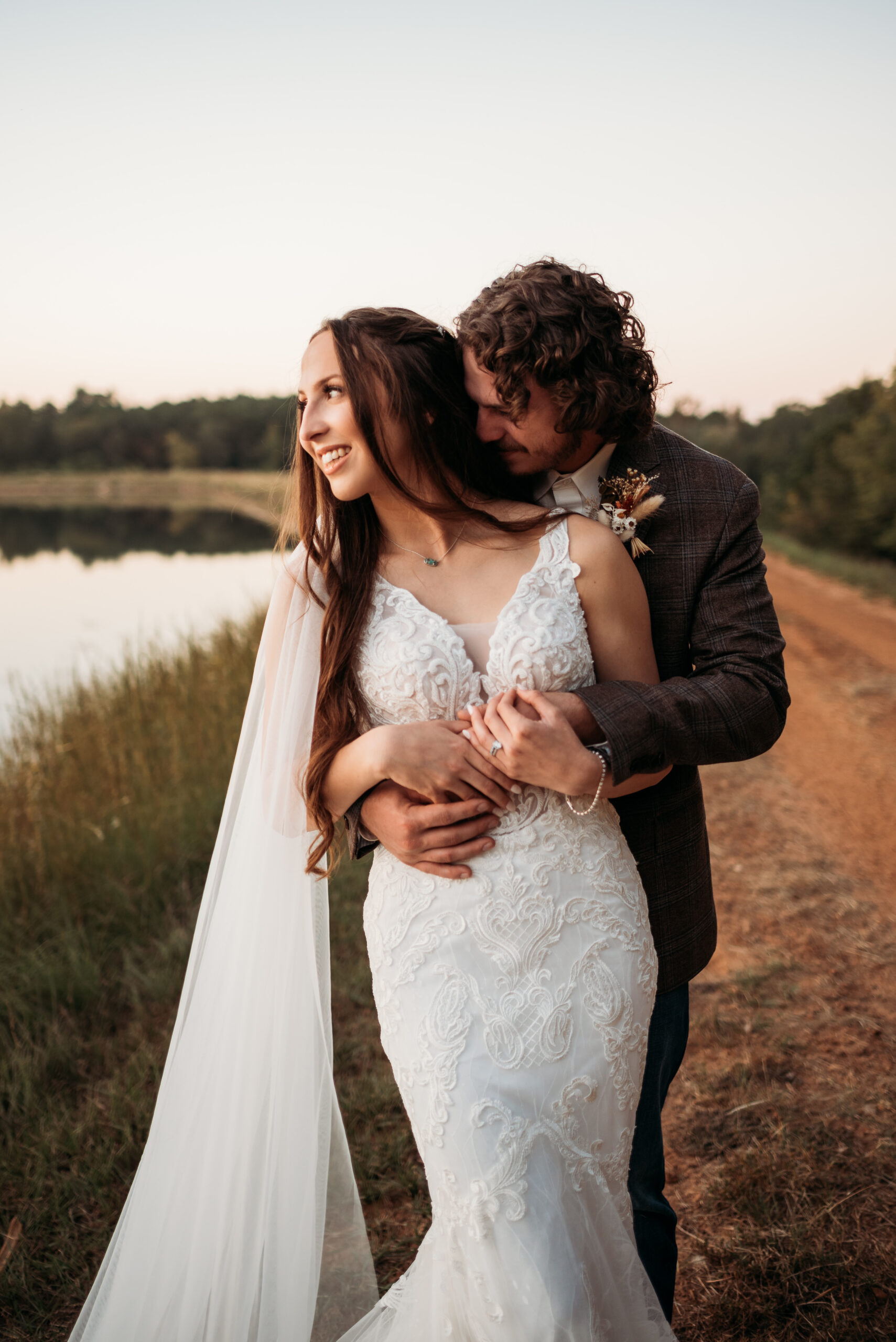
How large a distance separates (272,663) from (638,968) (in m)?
1.07

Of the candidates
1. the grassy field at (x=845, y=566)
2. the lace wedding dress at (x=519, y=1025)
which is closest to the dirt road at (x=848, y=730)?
the grassy field at (x=845, y=566)

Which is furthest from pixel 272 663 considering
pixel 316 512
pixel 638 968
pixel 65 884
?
pixel 65 884

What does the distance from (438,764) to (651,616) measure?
65 cm

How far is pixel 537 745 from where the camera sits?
5.83 feet

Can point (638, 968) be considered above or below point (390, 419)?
below

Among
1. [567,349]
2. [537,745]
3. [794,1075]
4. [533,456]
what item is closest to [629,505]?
[533,456]

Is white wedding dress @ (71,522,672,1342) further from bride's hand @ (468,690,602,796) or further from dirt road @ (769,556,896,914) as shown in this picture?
dirt road @ (769,556,896,914)

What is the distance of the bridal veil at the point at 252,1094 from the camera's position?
83.5 inches

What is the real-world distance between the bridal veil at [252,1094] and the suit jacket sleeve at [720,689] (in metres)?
0.75

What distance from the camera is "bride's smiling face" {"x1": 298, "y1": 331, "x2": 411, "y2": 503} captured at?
6.88 feet

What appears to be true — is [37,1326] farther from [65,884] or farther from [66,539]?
[66,539]

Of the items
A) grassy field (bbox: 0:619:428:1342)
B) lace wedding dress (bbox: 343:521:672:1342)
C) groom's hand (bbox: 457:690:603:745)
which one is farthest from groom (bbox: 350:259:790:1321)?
grassy field (bbox: 0:619:428:1342)

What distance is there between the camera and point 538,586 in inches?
80.7

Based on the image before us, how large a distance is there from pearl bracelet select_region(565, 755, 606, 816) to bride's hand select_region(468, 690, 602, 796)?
0.01 m
